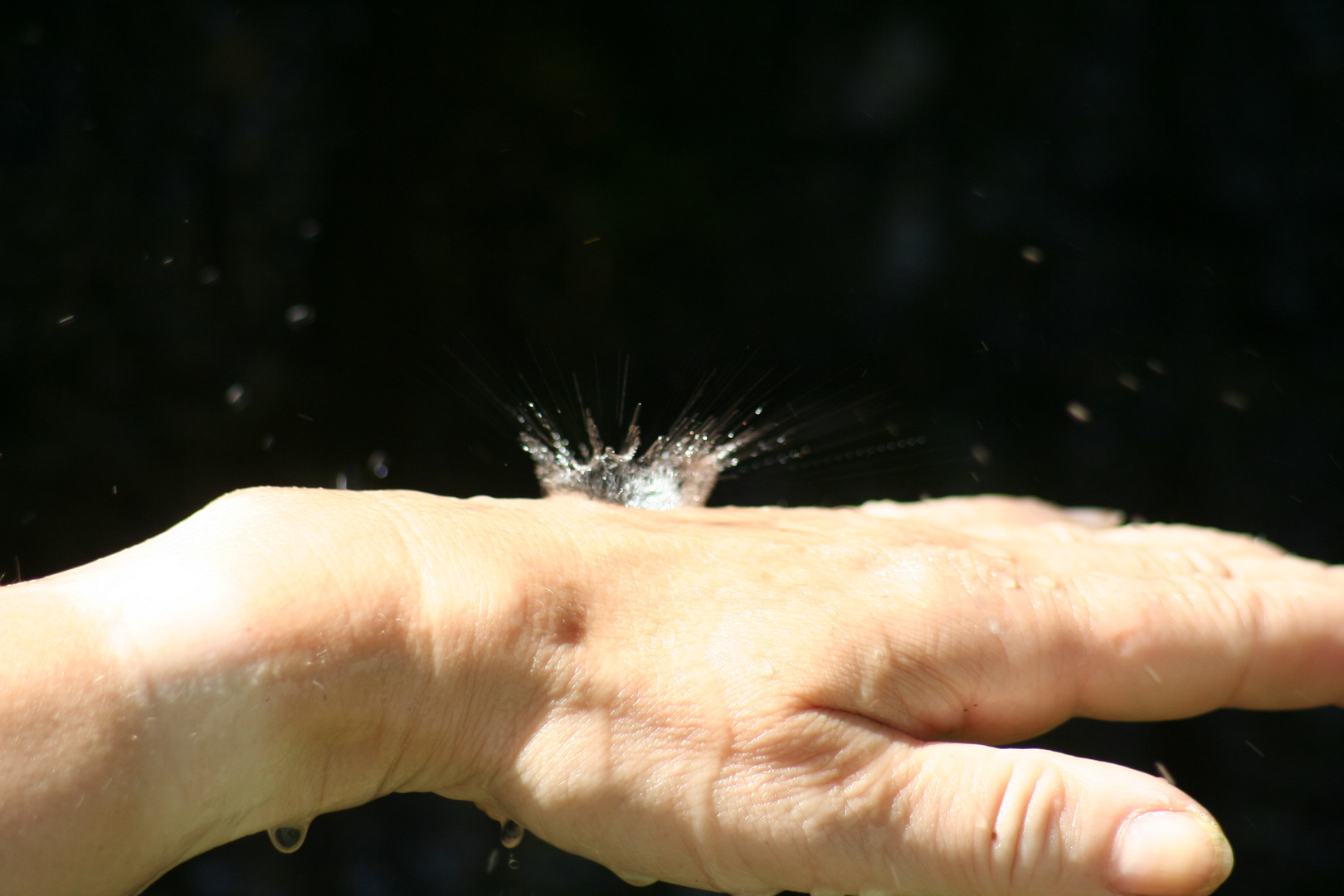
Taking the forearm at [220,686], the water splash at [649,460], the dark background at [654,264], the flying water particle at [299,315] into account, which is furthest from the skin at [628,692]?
the flying water particle at [299,315]

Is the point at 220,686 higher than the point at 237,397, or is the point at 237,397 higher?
the point at 220,686

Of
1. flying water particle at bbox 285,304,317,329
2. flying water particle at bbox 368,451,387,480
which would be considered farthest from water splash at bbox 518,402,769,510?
flying water particle at bbox 285,304,317,329

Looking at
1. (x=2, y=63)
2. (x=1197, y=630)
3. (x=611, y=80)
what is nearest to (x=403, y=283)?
(x=611, y=80)

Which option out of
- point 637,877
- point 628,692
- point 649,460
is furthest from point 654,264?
A: point 637,877

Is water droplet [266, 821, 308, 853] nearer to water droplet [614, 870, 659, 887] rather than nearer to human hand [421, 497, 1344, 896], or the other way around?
human hand [421, 497, 1344, 896]

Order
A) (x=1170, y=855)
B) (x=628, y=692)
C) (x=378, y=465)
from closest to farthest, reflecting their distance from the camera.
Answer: (x=1170, y=855)
(x=628, y=692)
(x=378, y=465)

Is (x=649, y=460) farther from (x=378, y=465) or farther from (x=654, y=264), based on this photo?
(x=378, y=465)

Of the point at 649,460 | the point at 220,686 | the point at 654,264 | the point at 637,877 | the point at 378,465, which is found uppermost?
the point at 654,264

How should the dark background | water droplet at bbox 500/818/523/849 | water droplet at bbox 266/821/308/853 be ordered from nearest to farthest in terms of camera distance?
water droplet at bbox 266/821/308/853 → water droplet at bbox 500/818/523/849 → the dark background

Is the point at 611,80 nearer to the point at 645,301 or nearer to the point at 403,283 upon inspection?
the point at 645,301

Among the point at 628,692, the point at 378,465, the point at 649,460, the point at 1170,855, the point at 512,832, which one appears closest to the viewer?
the point at 1170,855
